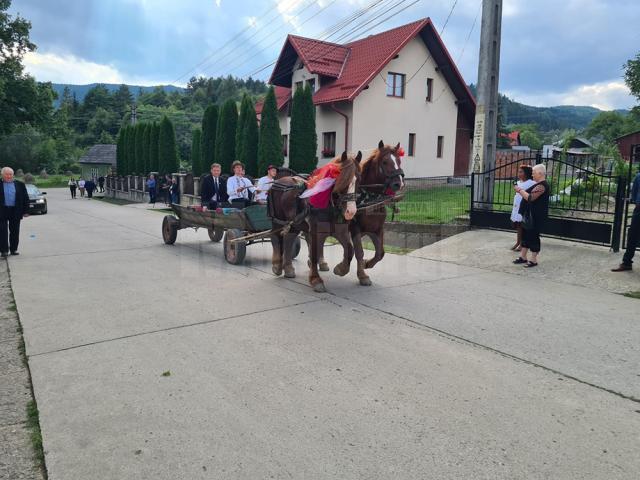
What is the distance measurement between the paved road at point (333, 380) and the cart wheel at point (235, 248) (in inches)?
61.4

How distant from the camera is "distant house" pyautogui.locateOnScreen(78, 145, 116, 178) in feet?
217

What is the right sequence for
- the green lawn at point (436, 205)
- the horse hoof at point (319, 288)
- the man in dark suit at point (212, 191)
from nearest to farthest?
Result: the horse hoof at point (319, 288), the man in dark suit at point (212, 191), the green lawn at point (436, 205)

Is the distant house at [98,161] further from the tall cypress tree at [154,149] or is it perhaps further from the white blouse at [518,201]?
the white blouse at [518,201]

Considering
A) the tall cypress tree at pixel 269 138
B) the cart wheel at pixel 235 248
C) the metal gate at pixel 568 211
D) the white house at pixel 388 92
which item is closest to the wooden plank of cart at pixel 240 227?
the cart wheel at pixel 235 248

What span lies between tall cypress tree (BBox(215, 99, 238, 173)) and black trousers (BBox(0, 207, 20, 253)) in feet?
56.6

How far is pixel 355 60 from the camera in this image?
27.2m

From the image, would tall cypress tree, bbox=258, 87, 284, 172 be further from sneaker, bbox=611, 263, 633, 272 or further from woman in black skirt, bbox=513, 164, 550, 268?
sneaker, bbox=611, 263, 633, 272

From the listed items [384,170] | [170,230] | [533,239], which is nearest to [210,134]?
[170,230]

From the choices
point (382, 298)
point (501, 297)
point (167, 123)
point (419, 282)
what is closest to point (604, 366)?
point (501, 297)

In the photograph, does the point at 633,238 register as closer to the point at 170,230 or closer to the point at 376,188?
the point at 376,188

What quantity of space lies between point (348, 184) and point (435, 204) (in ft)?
26.3

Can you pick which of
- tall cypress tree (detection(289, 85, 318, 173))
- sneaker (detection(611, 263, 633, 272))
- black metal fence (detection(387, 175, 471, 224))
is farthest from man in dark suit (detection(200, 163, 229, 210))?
tall cypress tree (detection(289, 85, 318, 173))

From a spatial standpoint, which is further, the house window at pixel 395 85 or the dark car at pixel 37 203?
the house window at pixel 395 85

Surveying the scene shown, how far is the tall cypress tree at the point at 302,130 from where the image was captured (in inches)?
941
